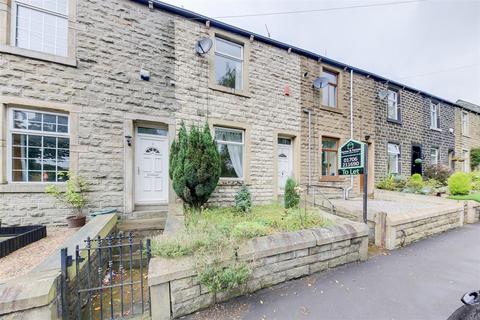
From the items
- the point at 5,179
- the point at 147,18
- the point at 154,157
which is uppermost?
the point at 147,18

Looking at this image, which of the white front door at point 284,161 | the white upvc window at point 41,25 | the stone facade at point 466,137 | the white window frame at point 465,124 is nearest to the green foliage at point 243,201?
the white front door at point 284,161

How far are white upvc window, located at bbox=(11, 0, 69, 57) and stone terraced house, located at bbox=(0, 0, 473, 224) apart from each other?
2 cm

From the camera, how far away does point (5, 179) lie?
510 centimetres

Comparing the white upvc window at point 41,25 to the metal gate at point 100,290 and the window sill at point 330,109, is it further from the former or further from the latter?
the window sill at point 330,109

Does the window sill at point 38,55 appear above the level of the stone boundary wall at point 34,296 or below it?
above

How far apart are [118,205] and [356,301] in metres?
5.71

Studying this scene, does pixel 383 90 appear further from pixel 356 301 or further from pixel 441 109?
pixel 356 301

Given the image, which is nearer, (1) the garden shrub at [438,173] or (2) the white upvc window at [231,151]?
(2) the white upvc window at [231,151]

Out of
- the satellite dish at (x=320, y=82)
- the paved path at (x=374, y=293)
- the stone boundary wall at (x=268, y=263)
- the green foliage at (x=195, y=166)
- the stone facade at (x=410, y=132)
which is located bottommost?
the paved path at (x=374, y=293)

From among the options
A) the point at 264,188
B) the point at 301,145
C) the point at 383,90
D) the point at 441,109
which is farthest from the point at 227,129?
the point at 441,109

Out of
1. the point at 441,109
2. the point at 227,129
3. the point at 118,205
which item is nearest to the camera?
the point at 118,205

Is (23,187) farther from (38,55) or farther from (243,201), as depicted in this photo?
(243,201)

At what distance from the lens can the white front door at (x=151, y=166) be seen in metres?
6.48

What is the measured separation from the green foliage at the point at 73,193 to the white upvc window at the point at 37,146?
0.36m
